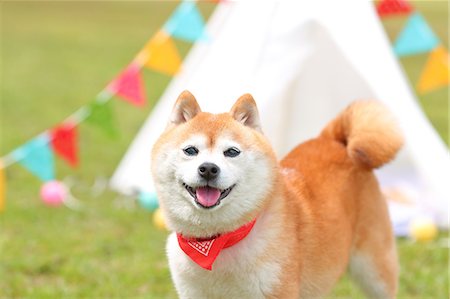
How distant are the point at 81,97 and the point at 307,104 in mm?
6903

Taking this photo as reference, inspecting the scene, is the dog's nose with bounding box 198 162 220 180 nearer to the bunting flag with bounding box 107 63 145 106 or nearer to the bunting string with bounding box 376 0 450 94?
the bunting flag with bounding box 107 63 145 106

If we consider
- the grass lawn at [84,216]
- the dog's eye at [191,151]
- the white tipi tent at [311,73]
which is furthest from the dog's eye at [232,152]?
the white tipi tent at [311,73]

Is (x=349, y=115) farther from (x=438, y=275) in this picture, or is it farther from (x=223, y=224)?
(x=438, y=275)

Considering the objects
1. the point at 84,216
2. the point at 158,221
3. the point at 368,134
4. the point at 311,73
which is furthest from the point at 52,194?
the point at 368,134

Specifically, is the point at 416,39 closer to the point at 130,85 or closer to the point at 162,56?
the point at 162,56

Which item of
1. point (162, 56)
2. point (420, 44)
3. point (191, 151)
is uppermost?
point (191, 151)

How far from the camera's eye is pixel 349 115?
4.19m

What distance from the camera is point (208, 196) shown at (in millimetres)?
3223

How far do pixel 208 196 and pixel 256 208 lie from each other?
24cm

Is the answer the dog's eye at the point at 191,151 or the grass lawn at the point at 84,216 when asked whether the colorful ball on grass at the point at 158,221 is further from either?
the dog's eye at the point at 191,151

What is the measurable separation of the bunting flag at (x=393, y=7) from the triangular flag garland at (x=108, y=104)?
1.48m

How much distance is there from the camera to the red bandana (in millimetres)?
3342

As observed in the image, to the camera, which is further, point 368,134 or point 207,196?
point 368,134

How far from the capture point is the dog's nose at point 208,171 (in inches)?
123
